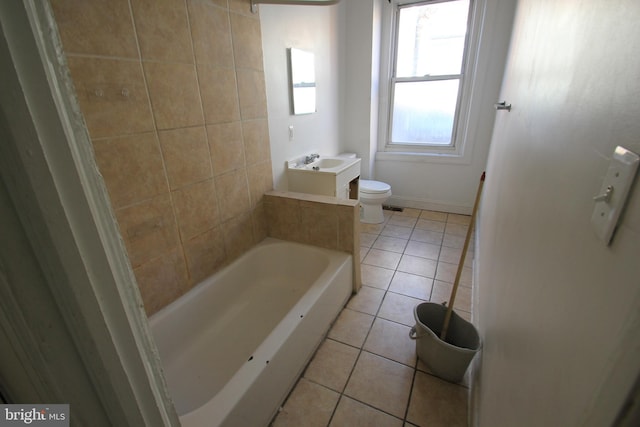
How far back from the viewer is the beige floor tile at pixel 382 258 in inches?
99.3

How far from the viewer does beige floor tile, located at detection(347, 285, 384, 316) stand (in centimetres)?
200

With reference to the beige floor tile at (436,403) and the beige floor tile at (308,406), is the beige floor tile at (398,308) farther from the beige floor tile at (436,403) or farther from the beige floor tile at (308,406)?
the beige floor tile at (308,406)

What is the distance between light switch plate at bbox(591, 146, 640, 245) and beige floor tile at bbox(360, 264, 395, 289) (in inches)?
75.0

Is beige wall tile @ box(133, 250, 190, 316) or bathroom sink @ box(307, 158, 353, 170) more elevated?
bathroom sink @ box(307, 158, 353, 170)

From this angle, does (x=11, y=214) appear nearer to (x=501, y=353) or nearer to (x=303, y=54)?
(x=501, y=353)

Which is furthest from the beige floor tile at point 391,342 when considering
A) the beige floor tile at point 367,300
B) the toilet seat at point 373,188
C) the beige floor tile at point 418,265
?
the toilet seat at point 373,188

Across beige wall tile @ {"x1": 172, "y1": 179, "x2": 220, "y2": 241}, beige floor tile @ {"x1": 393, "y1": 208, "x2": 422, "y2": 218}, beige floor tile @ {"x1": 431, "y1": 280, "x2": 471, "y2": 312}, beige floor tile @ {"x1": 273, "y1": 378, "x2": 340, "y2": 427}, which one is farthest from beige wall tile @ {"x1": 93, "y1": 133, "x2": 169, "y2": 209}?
beige floor tile @ {"x1": 393, "y1": 208, "x2": 422, "y2": 218}

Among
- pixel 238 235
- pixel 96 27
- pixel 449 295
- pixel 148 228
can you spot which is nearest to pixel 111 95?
pixel 96 27

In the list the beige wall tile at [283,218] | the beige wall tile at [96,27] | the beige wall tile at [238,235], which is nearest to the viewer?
the beige wall tile at [96,27]

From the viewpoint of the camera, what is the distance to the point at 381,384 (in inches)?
58.4

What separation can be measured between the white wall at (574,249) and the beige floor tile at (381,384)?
52 cm

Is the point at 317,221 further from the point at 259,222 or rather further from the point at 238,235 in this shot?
the point at 238,235

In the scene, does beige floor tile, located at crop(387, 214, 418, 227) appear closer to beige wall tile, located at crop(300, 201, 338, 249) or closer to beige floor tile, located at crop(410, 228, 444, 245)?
beige floor tile, located at crop(410, 228, 444, 245)

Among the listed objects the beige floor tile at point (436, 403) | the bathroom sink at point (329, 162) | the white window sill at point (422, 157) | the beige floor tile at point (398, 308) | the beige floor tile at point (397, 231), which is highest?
the bathroom sink at point (329, 162)
